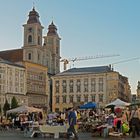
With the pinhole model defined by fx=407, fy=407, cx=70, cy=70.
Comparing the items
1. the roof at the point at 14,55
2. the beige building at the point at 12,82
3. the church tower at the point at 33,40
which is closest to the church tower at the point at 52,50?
the church tower at the point at 33,40

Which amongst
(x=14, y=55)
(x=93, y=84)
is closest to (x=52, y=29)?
(x=14, y=55)

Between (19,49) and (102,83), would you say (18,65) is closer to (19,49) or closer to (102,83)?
(19,49)

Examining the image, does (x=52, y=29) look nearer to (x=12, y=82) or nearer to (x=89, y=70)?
(x=89, y=70)

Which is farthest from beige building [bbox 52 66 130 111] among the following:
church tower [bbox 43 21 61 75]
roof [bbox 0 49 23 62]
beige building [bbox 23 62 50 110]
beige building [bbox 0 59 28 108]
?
beige building [bbox 0 59 28 108]

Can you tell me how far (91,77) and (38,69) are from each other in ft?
49.4

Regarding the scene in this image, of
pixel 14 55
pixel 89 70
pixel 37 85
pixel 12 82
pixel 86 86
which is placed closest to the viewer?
pixel 12 82

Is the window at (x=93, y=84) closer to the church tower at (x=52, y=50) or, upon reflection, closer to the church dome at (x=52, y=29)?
the church tower at (x=52, y=50)

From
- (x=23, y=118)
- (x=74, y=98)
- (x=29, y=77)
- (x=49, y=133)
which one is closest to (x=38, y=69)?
(x=29, y=77)

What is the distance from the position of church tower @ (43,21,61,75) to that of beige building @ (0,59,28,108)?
20413 mm

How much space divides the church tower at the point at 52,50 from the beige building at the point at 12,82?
20.4m

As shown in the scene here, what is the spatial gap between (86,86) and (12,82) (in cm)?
2276

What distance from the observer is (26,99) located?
10788 centimetres

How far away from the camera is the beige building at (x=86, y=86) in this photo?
11119 cm

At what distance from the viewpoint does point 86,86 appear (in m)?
115
